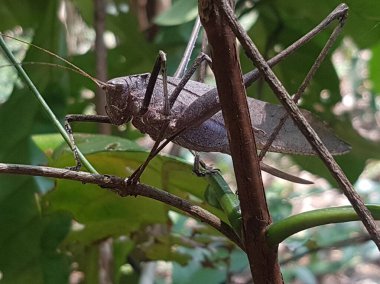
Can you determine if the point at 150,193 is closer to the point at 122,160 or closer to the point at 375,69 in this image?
the point at 122,160

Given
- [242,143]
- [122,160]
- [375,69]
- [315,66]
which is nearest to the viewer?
[242,143]

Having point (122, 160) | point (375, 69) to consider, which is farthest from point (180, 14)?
point (375, 69)

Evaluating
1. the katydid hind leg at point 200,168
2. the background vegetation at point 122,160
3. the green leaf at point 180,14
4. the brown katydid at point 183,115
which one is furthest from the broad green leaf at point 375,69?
the katydid hind leg at point 200,168

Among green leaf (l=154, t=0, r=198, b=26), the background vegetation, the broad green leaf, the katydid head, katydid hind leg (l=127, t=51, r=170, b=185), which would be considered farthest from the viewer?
the broad green leaf

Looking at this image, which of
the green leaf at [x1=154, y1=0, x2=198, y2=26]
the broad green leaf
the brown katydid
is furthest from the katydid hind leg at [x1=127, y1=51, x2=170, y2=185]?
the broad green leaf

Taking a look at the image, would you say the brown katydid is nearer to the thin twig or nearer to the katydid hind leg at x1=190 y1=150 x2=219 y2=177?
the katydid hind leg at x1=190 y1=150 x2=219 y2=177

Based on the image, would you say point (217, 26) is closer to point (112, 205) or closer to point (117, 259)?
point (112, 205)

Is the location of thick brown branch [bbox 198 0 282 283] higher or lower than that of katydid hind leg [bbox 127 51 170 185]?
lower

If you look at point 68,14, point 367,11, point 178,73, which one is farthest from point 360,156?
point 68,14
